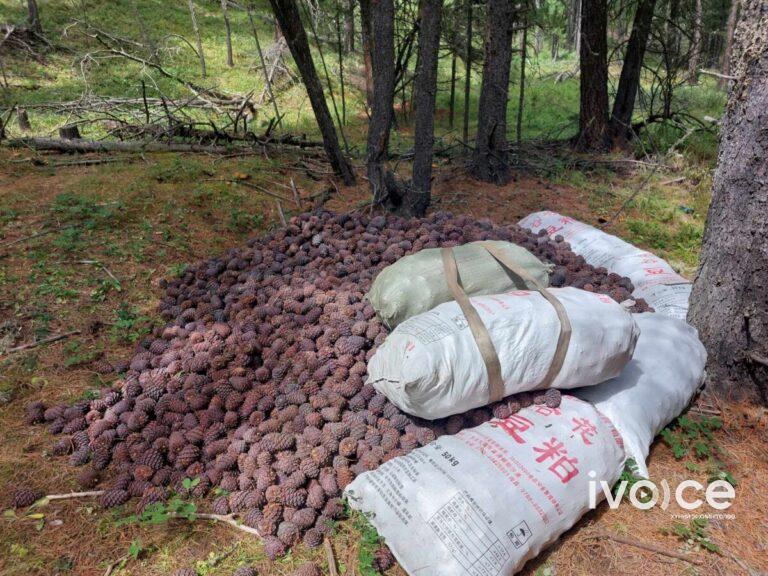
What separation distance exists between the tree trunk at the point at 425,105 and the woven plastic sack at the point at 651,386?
2576 millimetres

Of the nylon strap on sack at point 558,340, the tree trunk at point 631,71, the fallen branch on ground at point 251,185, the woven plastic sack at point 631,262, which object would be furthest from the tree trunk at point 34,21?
the nylon strap on sack at point 558,340

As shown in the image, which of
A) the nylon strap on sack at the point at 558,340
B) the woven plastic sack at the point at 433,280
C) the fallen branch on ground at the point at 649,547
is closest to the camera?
the fallen branch on ground at the point at 649,547

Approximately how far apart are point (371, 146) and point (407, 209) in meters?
0.73

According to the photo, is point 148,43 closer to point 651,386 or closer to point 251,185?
point 251,185

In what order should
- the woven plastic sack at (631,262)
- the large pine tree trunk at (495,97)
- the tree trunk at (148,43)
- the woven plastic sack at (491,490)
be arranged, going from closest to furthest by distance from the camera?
the woven plastic sack at (491,490)
the woven plastic sack at (631,262)
the large pine tree trunk at (495,97)
the tree trunk at (148,43)

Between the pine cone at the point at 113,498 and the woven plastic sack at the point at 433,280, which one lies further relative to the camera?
the woven plastic sack at the point at 433,280

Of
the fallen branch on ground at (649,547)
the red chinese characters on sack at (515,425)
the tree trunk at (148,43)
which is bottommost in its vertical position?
the fallen branch on ground at (649,547)

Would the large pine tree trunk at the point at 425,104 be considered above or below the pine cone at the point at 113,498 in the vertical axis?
above

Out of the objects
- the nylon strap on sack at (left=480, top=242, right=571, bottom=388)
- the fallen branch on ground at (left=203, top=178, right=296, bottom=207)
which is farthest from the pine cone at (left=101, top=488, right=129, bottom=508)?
the fallen branch on ground at (left=203, top=178, right=296, bottom=207)

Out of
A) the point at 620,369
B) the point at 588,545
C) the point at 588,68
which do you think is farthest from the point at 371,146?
the point at 588,68

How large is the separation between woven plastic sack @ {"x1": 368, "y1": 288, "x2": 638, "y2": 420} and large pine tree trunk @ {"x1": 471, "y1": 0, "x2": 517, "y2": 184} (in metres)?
4.11

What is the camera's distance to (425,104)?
14.8 ft

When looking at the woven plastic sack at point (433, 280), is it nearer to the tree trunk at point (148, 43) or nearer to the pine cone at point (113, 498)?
the pine cone at point (113, 498)

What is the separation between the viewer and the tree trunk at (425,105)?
4.21 meters
